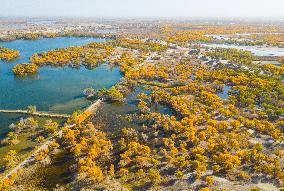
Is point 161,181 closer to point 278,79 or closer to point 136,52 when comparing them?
point 278,79

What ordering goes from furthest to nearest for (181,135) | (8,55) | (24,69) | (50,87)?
1. (8,55)
2. (24,69)
3. (50,87)
4. (181,135)

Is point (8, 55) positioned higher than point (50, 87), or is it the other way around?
point (8, 55)

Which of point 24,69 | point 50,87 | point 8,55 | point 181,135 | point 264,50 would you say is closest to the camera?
point 181,135

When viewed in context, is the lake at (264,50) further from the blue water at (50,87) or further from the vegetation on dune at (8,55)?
the vegetation on dune at (8,55)

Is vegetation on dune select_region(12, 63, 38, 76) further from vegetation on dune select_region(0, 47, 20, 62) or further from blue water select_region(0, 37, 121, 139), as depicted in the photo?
vegetation on dune select_region(0, 47, 20, 62)

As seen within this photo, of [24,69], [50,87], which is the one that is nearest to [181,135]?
[50,87]

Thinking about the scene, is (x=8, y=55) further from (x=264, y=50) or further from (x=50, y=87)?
(x=264, y=50)

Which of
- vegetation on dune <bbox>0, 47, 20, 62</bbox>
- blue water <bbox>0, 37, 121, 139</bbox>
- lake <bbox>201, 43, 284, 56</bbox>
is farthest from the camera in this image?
lake <bbox>201, 43, 284, 56</bbox>

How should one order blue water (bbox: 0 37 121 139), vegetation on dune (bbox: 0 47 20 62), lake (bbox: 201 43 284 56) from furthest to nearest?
lake (bbox: 201 43 284 56) → vegetation on dune (bbox: 0 47 20 62) → blue water (bbox: 0 37 121 139)

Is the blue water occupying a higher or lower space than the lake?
lower

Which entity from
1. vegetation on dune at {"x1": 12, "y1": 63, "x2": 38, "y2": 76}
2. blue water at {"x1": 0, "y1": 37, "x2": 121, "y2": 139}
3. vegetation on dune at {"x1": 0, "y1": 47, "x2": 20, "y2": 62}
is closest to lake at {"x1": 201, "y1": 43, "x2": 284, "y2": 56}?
blue water at {"x1": 0, "y1": 37, "x2": 121, "y2": 139}
